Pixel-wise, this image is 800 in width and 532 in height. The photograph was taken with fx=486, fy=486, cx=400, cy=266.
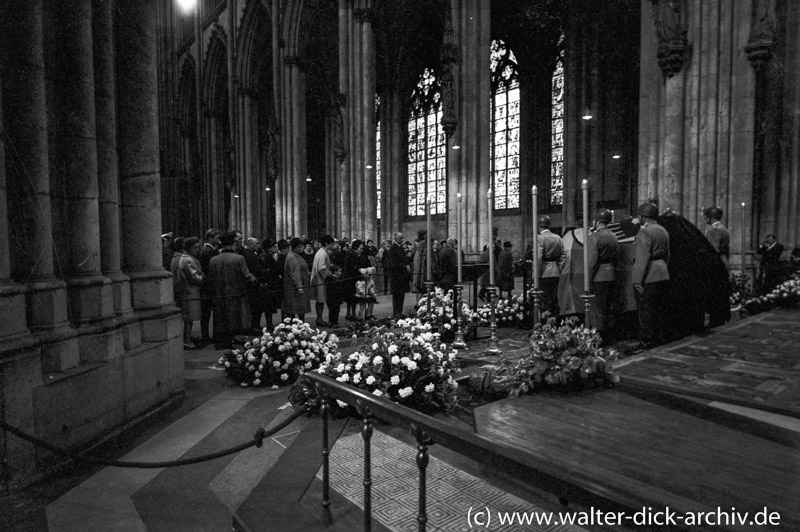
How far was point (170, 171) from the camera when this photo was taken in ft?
102

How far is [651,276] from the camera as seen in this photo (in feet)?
19.4

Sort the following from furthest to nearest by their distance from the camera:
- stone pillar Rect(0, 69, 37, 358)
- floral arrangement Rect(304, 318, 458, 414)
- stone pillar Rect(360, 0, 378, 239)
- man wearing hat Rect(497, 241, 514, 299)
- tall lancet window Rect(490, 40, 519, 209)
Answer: tall lancet window Rect(490, 40, 519, 209) < stone pillar Rect(360, 0, 378, 239) < man wearing hat Rect(497, 241, 514, 299) < floral arrangement Rect(304, 318, 458, 414) < stone pillar Rect(0, 69, 37, 358)

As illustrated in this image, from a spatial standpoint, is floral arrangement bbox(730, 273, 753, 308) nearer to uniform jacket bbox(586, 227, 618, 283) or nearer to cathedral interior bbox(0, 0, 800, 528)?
cathedral interior bbox(0, 0, 800, 528)

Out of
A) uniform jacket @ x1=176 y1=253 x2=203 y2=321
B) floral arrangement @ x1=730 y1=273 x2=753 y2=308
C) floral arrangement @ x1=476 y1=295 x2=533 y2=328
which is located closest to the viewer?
uniform jacket @ x1=176 y1=253 x2=203 y2=321

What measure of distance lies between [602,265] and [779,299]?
575cm

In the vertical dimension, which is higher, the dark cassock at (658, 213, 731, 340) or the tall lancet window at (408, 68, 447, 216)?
the tall lancet window at (408, 68, 447, 216)

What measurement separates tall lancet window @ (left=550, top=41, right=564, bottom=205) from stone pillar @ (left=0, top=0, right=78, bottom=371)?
68.4ft

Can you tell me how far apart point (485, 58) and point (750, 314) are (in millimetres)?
10427

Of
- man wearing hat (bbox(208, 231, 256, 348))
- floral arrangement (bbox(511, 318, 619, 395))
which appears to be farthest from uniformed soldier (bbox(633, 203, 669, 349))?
man wearing hat (bbox(208, 231, 256, 348))

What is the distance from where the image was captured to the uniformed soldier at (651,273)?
5902 millimetres

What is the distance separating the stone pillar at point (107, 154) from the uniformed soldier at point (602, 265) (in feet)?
16.9

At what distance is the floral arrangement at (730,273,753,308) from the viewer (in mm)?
9297

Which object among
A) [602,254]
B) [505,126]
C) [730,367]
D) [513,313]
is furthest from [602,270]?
[505,126]

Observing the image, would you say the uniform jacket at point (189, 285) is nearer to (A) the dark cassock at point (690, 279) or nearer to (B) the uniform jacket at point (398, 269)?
A: (B) the uniform jacket at point (398, 269)
